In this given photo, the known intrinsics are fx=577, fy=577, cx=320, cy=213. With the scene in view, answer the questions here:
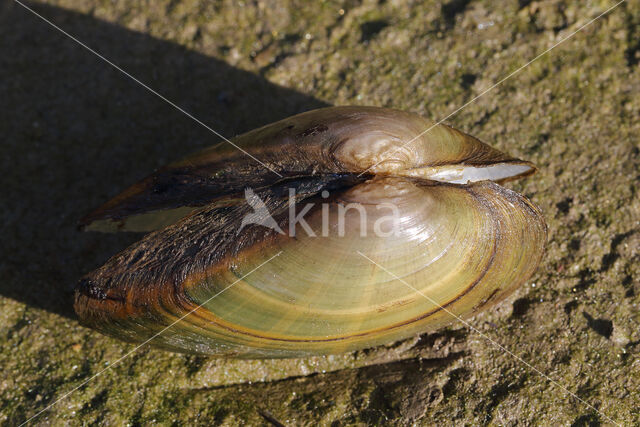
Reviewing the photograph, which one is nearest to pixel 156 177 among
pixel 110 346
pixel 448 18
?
pixel 110 346

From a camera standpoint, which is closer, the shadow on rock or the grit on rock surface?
the grit on rock surface

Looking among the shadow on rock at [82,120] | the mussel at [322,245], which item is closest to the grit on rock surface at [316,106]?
the shadow on rock at [82,120]

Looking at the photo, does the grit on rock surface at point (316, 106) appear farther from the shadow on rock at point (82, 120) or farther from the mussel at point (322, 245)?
the mussel at point (322, 245)

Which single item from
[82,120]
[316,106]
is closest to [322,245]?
[316,106]

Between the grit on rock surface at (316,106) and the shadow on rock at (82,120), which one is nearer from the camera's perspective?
the grit on rock surface at (316,106)

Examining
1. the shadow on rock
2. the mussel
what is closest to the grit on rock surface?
the shadow on rock

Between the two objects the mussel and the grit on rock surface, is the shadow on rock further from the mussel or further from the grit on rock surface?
the mussel

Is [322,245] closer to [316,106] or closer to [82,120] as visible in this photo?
[316,106]
